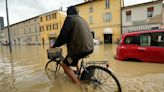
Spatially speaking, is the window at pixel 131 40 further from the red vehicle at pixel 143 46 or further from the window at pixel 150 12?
the window at pixel 150 12

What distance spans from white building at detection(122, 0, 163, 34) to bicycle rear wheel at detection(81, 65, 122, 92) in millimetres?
27850

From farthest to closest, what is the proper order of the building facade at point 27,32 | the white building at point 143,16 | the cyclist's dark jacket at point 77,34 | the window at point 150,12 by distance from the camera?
the building facade at point 27,32 < the window at point 150,12 < the white building at point 143,16 < the cyclist's dark jacket at point 77,34

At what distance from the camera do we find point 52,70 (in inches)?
243

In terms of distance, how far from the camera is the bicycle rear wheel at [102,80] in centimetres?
385

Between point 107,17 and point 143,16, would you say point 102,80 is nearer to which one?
point 143,16

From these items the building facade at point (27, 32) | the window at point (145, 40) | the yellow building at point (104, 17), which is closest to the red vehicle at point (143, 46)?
the window at point (145, 40)

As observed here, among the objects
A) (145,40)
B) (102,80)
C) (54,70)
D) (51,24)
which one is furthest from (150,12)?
(51,24)

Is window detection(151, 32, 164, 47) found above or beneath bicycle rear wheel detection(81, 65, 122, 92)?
above

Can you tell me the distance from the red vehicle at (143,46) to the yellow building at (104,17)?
28200mm

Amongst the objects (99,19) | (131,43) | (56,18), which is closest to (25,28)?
(56,18)

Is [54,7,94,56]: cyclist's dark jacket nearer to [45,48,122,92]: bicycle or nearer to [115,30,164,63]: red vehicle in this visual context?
[45,48,122,92]: bicycle

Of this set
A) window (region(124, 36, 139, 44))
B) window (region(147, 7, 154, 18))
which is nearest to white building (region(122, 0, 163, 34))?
window (region(147, 7, 154, 18))

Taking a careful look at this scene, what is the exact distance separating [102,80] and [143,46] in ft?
15.1

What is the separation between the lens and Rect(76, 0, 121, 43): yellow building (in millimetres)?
37000
